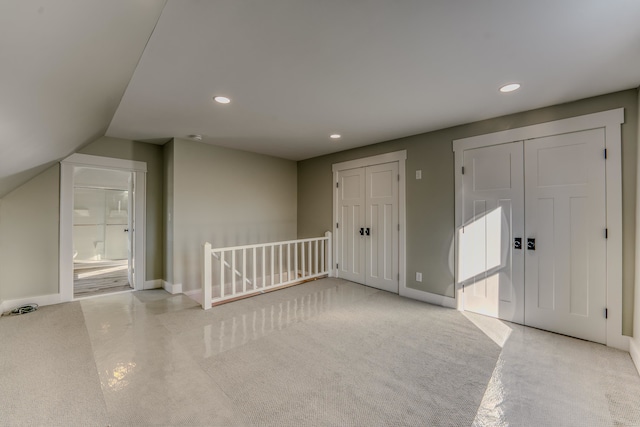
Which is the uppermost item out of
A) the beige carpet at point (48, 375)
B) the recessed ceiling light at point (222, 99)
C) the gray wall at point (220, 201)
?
the recessed ceiling light at point (222, 99)

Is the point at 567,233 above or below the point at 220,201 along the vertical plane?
below

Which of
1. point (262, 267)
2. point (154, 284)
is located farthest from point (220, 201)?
point (154, 284)

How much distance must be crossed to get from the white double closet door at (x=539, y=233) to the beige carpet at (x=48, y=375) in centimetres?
367

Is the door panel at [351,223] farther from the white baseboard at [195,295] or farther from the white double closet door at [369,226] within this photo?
the white baseboard at [195,295]

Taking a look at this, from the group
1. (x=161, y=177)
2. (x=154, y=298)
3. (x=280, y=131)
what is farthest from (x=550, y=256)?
(x=161, y=177)

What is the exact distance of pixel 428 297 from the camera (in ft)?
12.2

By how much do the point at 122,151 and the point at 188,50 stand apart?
3.07 metres

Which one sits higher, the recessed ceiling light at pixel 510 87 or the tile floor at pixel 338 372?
the recessed ceiling light at pixel 510 87

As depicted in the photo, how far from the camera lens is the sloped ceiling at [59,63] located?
1.10 meters

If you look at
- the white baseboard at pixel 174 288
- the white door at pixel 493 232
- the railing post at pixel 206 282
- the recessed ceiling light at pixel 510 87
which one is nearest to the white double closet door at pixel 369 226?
the white door at pixel 493 232

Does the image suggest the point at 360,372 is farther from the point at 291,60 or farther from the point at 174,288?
the point at 174,288

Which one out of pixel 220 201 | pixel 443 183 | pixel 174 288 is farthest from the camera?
pixel 220 201

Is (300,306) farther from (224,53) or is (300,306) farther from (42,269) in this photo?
(42,269)

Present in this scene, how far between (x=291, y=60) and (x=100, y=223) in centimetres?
764
